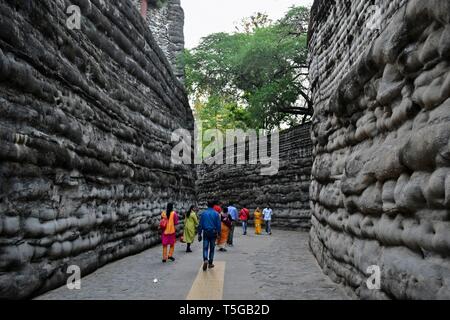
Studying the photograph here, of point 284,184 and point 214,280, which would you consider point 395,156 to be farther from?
point 284,184

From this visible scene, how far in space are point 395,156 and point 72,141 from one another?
14.6ft

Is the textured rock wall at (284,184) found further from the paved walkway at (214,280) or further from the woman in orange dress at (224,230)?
the paved walkway at (214,280)

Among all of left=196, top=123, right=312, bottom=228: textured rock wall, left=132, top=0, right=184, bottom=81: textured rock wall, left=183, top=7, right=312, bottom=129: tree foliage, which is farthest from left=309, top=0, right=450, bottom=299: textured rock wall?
left=183, top=7, right=312, bottom=129: tree foliage

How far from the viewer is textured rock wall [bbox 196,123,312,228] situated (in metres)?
16.5

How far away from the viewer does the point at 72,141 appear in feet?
19.8

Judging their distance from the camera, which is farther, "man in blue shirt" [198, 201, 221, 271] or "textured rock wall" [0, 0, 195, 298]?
"man in blue shirt" [198, 201, 221, 271]

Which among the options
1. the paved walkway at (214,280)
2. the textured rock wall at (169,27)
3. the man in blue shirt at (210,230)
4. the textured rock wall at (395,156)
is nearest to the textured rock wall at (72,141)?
the paved walkway at (214,280)

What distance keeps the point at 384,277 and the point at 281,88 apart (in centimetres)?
2026

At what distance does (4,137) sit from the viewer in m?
4.37

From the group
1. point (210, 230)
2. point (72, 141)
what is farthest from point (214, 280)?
point (72, 141)

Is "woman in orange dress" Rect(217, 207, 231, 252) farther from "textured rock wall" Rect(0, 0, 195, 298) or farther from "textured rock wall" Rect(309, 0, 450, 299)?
"textured rock wall" Rect(309, 0, 450, 299)

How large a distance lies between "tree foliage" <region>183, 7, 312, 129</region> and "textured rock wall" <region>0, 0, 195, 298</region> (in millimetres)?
13577
